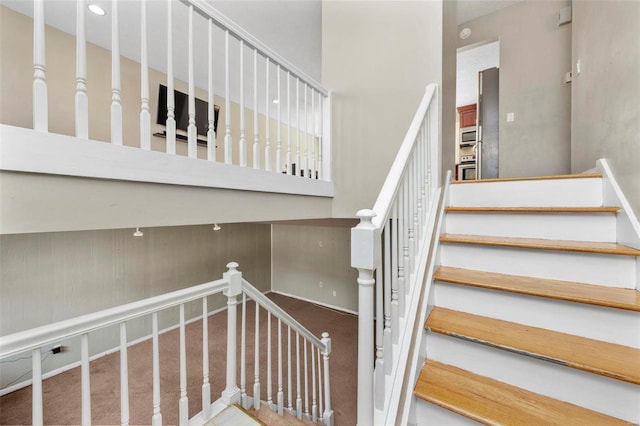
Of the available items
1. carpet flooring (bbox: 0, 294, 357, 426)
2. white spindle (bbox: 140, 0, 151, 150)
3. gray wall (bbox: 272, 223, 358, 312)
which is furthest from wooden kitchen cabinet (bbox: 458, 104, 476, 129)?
white spindle (bbox: 140, 0, 151, 150)

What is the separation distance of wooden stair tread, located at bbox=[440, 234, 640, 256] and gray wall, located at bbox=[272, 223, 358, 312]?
3.42m

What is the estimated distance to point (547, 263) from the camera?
1.32m

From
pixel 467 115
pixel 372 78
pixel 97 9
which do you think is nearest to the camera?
pixel 372 78

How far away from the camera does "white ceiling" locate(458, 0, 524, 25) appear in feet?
10.5

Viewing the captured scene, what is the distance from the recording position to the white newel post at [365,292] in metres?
0.88

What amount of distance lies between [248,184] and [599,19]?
2.58 meters

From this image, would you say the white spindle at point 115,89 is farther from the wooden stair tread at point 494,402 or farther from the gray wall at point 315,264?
the gray wall at point 315,264

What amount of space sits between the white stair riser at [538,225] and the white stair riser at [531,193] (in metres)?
0.23

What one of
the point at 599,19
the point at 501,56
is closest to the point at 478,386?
the point at 599,19

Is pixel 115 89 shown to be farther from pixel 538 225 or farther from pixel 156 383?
pixel 538 225

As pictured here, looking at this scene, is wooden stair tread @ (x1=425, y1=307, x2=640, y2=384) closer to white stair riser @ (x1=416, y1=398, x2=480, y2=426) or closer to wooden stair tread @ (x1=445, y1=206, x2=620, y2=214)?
white stair riser @ (x1=416, y1=398, x2=480, y2=426)

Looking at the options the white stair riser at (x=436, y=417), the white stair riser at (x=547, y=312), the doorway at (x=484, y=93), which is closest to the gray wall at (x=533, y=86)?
the doorway at (x=484, y=93)

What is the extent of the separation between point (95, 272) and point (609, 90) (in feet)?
17.7

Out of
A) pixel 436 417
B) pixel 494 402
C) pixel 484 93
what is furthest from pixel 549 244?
pixel 484 93
